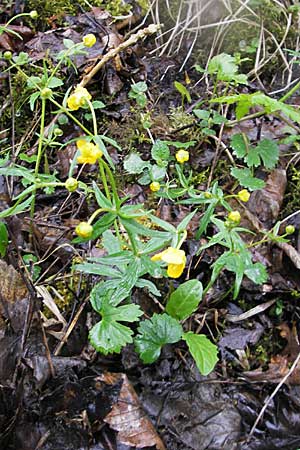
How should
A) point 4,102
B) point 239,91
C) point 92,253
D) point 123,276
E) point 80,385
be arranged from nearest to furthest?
point 123,276 → point 80,385 → point 92,253 → point 4,102 → point 239,91

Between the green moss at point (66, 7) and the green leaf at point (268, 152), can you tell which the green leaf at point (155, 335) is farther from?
the green moss at point (66, 7)

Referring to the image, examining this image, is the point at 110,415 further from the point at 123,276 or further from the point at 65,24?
the point at 65,24

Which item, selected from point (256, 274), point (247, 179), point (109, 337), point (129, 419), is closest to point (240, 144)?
point (247, 179)

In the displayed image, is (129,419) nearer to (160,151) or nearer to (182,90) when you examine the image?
(160,151)

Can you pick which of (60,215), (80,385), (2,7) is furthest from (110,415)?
(2,7)

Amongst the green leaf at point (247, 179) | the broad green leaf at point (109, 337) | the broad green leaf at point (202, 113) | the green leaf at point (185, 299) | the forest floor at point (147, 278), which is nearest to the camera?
the broad green leaf at point (109, 337)

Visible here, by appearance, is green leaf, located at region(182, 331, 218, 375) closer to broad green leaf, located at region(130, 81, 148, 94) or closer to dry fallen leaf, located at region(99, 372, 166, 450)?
dry fallen leaf, located at region(99, 372, 166, 450)

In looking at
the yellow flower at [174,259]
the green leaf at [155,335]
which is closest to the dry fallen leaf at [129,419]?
the green leaf at [155,335]
